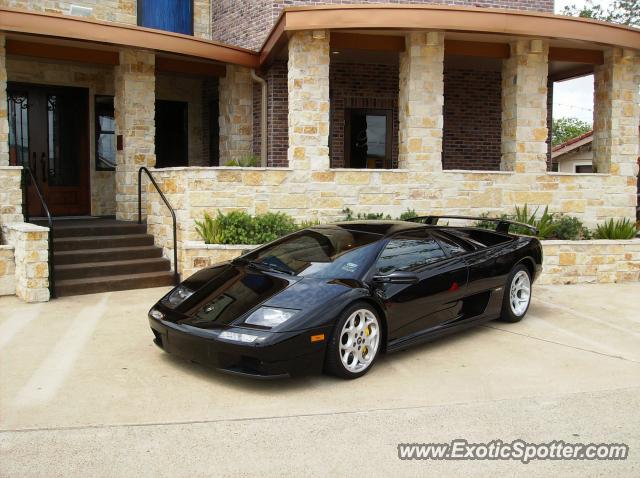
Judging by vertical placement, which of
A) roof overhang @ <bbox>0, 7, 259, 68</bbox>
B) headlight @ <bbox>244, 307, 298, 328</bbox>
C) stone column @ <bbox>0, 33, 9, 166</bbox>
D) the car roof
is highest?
roof overhang @ <bbox>0, 7, 259, 68</bbox>

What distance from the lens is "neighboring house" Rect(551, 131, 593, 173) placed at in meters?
26.6

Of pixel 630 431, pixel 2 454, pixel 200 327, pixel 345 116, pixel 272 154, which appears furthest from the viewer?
pixel 345 116

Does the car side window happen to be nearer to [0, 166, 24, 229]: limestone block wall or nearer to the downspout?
[0, 166, 24, 229]: limestone block wall

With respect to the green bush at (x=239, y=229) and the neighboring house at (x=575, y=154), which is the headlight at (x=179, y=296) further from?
the neighboring house at (x=575, y=154)

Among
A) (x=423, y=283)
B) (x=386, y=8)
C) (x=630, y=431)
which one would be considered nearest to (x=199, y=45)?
(x=386, y=8)

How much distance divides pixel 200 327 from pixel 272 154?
7.92 m

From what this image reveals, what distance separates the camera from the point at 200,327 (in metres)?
5.25

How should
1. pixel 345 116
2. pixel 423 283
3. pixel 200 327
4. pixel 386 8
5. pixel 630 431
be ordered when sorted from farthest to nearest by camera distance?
1. pixel 345 116
2. pixel 386 8
3. pixel 423 283
4. pixel 200 327
5. pixel 630 431

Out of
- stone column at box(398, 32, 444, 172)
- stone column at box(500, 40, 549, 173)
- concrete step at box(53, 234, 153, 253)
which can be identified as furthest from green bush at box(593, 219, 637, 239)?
concrete step at box(53, 234, 153, 253)

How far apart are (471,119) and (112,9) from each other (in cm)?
793

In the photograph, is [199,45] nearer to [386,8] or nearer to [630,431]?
[386,8]

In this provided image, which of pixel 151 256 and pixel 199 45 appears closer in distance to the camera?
pixel 151 256

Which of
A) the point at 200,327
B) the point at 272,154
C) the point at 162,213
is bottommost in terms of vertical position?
the point at 200,327

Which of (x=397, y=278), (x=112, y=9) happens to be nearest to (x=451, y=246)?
(x=397, y=278)
